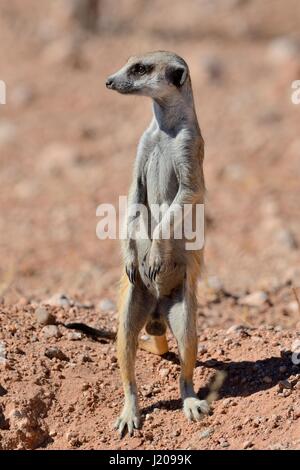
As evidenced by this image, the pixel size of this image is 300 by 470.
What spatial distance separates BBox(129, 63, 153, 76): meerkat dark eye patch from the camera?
4.89 metres

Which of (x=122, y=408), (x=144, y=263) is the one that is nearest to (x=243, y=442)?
(x=122, y=408)

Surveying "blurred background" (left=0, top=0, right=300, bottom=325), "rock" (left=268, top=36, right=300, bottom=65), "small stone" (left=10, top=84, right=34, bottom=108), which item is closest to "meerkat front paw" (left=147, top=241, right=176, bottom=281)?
"blurred background" (left=0, top=0, right=300, bottom=325)

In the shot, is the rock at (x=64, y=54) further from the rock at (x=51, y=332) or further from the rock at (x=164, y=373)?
the rock at (x=164, y=373)

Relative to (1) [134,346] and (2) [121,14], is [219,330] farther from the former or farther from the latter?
(2) [121,14]

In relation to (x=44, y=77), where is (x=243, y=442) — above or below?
below

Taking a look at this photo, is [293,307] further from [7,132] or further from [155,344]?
[7,132]

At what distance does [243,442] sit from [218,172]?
6.07m

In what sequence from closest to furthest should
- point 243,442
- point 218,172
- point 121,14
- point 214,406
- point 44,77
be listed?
point 243,442 < point 214,406 < point 218,172 < point 44,77 < point 121,14

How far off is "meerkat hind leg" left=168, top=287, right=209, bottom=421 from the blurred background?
5.73ft

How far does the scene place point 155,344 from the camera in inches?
211

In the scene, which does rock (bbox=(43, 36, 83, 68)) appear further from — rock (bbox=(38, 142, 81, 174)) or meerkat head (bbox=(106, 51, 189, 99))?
meerkat head (bbox=(106, 51, 189, 99))

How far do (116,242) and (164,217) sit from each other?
13.6ft
